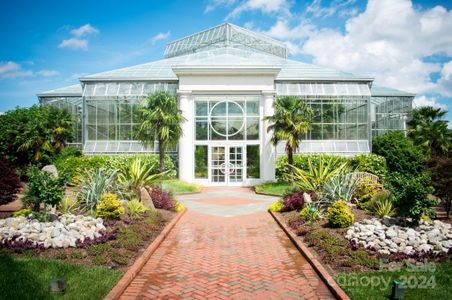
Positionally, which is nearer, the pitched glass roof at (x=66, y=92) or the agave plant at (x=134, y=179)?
the agave plant at (x=134, y=179)

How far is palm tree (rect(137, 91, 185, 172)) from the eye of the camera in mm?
19656

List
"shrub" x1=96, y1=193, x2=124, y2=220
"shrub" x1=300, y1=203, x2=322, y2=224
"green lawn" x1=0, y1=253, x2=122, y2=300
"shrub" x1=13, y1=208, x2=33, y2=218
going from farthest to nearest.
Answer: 1. "shrub" x1=300, y1=203, x2=322, y2=224
2. "shrub" x1=13, y1=208, x2=33, y2=218
3. "shrub" x1=96, y1=193, x2=124, y2=220
4. "green lawn" x1=0, y1=253, x2=122, y2=300

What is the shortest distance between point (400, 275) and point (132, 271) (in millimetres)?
4303

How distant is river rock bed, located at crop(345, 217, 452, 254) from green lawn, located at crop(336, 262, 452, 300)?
666 millimetres

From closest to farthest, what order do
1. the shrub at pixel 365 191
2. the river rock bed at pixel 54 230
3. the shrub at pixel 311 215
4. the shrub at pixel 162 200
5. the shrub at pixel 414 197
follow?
the river rock bed at pixel 54 230
the shrub at pixel 414 197
the shrub at pixel 311 215
the shrub at pixel 365 191
the shrub at pixel 162 200

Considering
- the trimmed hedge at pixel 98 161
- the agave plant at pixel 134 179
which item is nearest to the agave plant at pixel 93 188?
the agave plant at pixel 134 179

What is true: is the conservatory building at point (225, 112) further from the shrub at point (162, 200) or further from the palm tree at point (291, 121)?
the shrub at point (162, 200)

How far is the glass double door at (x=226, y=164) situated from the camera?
874 inches

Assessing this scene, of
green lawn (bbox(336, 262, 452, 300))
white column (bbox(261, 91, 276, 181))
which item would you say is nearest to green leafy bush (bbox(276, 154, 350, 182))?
white column (bbox(261, 91, 276, 181))

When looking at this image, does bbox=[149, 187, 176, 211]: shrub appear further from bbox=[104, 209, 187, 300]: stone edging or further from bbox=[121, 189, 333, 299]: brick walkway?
bbox=[104, 209, 187, 300]: stone edging

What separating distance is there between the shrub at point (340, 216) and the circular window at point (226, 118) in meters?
14.2

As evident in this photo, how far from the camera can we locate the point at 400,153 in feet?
68.9

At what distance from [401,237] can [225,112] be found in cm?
1640

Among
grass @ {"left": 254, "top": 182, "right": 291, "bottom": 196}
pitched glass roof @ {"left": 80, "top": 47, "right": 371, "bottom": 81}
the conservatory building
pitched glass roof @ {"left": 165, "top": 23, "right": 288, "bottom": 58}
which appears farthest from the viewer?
pitched glass roof @ {"left": 165, "top": 23, "right": 288, "bottom": 58}
